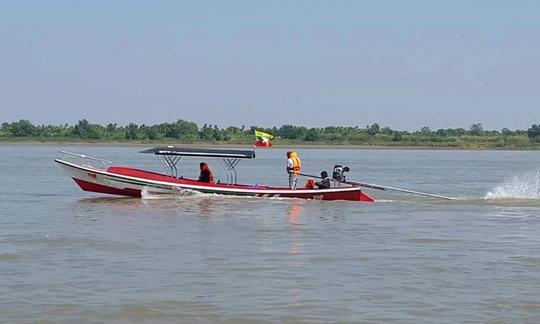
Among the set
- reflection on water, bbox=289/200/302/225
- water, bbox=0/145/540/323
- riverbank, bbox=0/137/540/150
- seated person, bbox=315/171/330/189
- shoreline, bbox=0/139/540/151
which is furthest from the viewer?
riverbank, bbox=0/137/540/150

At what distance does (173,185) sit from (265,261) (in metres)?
12.8

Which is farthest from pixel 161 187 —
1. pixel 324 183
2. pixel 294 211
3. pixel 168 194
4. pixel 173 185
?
pixel 294 211

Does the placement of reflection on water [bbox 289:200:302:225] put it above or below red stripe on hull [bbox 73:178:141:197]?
below

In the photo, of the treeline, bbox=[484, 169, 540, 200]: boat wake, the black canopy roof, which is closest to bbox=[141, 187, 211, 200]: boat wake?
the black canopy roof

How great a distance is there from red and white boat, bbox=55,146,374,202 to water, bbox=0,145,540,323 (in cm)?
36

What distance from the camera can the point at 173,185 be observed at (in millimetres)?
28594

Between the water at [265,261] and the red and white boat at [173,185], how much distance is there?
36cm

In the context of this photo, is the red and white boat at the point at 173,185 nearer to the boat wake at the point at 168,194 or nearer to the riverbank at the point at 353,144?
the boat wake at the point at 168,194

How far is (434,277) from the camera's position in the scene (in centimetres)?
1476

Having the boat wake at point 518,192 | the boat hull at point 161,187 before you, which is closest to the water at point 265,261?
the boat hull at point 161,187

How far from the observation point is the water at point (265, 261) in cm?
1227

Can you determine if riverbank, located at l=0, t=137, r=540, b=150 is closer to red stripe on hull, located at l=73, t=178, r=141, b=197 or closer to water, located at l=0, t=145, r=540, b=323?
red stripe on hull, located at l=73, t=178, r=141, b=197

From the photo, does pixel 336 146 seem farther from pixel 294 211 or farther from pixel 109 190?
pixel 294 211

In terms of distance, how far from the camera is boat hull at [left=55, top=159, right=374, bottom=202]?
28.3m
